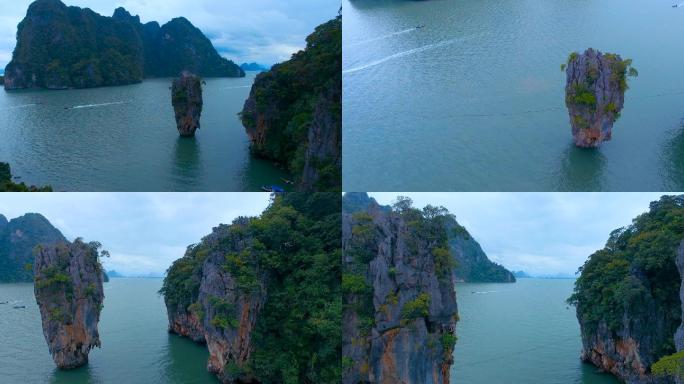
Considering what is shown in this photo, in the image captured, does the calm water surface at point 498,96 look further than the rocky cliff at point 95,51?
No

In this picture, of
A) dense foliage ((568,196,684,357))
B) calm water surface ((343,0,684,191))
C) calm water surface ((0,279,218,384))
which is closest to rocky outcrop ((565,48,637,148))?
calm water surface ((343,0,684,191))

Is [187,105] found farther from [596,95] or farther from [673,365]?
[673,365]

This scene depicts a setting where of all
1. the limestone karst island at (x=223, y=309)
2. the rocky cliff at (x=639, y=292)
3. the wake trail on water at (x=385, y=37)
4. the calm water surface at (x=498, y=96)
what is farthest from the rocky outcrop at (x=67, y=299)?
the rocky cliff at (x=639, y=292)

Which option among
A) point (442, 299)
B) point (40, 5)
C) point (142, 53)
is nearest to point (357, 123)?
point (442, 299)

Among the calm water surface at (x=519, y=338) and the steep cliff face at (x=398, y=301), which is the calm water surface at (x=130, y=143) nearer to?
the steep cliff face at (x=398, y=301)

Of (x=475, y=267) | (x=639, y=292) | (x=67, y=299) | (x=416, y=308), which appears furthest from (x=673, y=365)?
(x=67, y=299)

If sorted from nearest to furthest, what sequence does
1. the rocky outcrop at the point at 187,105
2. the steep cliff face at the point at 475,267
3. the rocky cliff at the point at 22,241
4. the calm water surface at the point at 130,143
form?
the rocky cliff at the point at 22,241 → the calm water surface at the point at 130,143 → the steep cliff face at the point at 475,267 → the rocky outcrop at the point at 187,105
